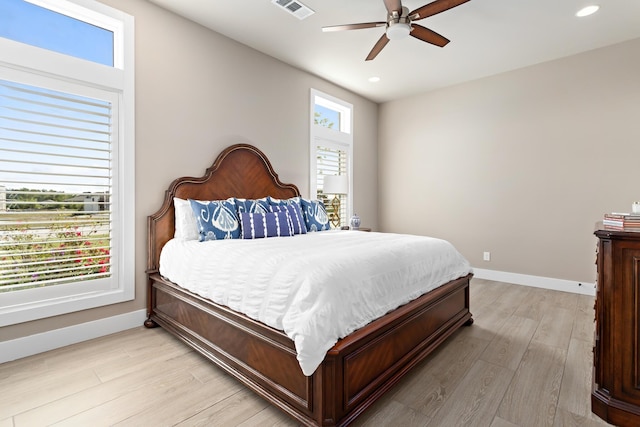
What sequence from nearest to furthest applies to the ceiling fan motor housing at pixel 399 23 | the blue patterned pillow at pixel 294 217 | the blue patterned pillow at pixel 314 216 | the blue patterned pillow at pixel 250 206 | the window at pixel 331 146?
the ceiling fan motor housing at pixel 399 23
the blue patterned pillow at pixel 250 206
the blue patterned pillow at pixel 294 217
the blue patterned pillow at pixel 314 216
the window at pixel 331 146

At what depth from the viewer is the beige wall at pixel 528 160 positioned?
371 centimetres

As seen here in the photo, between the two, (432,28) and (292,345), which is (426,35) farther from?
(292,345)

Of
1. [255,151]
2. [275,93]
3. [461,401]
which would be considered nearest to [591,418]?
[461,401]

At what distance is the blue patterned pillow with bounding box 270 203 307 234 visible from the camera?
323cm

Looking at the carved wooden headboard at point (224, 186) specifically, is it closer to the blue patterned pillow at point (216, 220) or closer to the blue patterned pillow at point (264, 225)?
the blue patterned pillow at point (216, 220)

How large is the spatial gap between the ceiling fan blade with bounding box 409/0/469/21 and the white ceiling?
462 millimetres

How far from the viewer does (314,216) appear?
3.61m

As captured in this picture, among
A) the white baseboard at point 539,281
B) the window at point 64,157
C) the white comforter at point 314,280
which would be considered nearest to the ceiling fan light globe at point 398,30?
the white comforter at point 314,280

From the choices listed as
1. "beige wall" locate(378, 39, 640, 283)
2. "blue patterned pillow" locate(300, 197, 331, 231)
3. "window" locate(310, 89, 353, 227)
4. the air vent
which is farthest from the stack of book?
"window" locate(310, 89, 353, 227)

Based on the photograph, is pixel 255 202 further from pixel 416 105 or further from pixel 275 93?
pixel 416 105

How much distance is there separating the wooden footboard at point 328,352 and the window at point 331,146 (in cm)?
258

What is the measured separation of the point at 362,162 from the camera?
5.57 meters

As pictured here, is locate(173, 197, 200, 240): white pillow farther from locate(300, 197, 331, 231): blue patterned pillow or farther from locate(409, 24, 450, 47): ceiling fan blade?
locate(409, 24, 450, 47): ceiling fan blade

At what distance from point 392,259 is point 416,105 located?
13.6 feet
